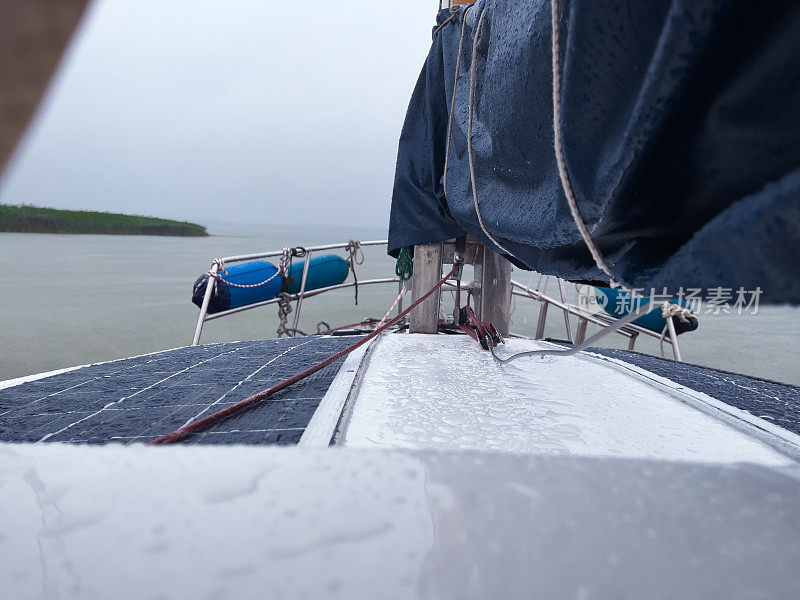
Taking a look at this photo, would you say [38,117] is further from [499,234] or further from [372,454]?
[499,234]

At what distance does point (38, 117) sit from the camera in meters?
0.16

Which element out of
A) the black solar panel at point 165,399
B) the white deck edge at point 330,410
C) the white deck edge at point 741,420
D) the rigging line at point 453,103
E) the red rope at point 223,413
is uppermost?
the rigging line at point 453,103

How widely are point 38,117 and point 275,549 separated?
0.41m

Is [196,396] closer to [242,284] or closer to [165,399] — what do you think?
[165,399]

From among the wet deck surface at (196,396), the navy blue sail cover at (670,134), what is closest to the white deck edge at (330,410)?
the wet deck surface at (196,396)

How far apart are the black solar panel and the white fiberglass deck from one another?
20cm

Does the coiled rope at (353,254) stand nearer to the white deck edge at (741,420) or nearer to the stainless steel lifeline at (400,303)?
the stainless steel lifeline at (400,303)

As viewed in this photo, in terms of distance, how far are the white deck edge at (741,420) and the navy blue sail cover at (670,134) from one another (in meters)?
0.51

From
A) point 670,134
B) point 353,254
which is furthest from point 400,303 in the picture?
point 670,134

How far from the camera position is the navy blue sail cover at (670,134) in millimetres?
587

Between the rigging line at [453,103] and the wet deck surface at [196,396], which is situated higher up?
the rigging line at [453,103]

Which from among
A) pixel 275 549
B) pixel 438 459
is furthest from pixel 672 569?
pixel 275 549

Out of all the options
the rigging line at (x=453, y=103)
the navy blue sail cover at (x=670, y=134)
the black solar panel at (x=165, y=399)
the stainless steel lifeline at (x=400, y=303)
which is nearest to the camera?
the navy blue sail cover at (x=670, y=134)

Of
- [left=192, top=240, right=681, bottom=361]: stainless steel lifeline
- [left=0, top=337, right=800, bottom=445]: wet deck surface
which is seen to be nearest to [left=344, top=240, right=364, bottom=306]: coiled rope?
[left=192, top=240, right=681, bottom=361]: stainless steel lifeline
